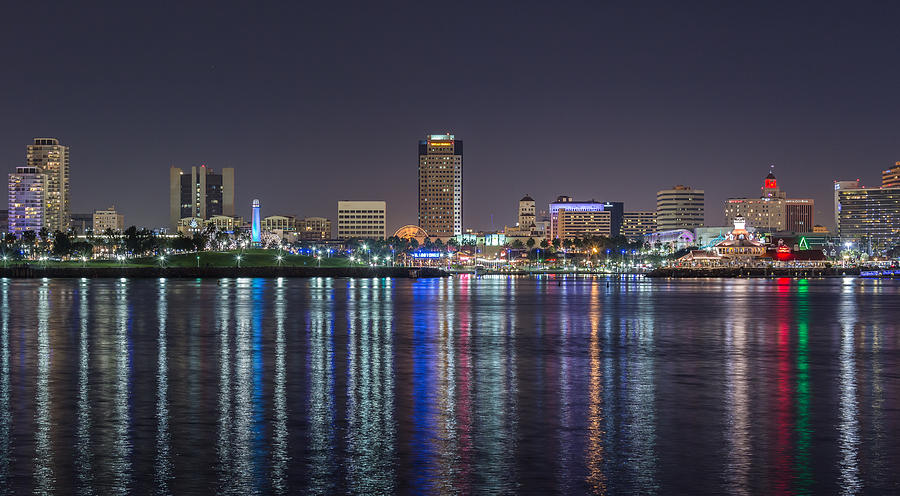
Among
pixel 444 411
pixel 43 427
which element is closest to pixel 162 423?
pixel 43 427

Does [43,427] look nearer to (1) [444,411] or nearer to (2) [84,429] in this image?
(2) [84,429]

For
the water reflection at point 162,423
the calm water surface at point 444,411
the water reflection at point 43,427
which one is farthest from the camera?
the calm water surface at point 444,411

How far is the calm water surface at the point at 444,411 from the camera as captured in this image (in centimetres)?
1702

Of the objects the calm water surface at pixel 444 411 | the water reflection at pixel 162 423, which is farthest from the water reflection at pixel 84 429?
the water reflection at pixel 162 423

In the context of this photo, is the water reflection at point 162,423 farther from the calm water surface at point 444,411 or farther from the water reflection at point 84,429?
the water reflection at point 84,429

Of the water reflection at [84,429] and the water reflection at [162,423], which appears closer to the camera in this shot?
the water reflection at [84,429]

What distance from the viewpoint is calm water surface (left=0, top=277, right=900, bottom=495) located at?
17016mm

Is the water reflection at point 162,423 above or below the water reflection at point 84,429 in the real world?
below

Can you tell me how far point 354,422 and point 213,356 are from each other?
16.9 meters

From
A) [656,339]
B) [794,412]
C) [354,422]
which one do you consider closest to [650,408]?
[794,412]

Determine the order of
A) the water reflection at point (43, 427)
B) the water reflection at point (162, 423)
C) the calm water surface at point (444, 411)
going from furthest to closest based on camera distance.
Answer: the calm water surface at point (444, 411)
the water reflection at point (162, 423)
the water reflection at point (43, 427)

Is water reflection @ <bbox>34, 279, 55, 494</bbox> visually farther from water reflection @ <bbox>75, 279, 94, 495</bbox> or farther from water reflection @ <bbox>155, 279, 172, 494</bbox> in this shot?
water reflection @ <bbox>155, 279, 172, 494</bbox>

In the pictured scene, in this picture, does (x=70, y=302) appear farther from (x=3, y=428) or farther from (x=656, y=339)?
(x=3, y=428)

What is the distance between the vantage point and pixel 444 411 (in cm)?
2436
